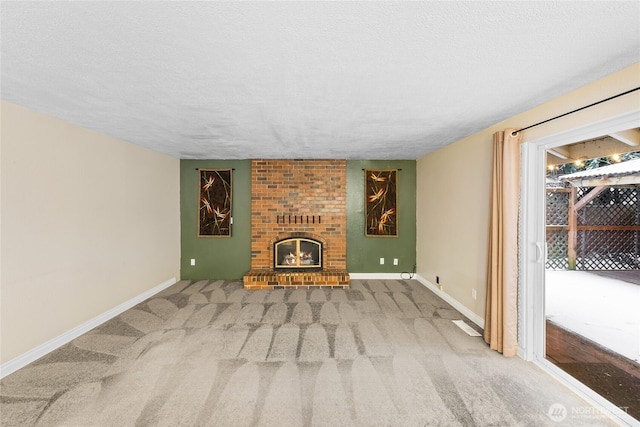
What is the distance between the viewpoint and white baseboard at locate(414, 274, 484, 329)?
3126 millimetres

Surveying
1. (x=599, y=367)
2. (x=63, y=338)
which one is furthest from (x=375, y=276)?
(x=63, y=338)

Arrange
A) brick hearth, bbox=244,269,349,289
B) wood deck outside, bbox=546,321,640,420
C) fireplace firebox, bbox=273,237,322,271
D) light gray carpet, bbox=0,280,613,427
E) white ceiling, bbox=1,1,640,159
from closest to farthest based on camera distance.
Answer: white ceiling, bbox=1,1,640,159 → light gray carpet, bbox=0,280,613,427 → wood deck outside, bbox=546,321,640,420 → brick hearth, bbox=244,269,349,289 → fireplace firebox, bbox=273,237,322,271

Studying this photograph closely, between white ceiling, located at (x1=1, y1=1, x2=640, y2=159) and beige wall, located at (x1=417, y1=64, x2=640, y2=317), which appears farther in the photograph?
beige wall, located at (x1=417, y1=64, x2=640, y2=317)

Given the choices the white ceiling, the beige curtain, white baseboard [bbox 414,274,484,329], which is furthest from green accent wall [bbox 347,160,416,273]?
the beige curtain

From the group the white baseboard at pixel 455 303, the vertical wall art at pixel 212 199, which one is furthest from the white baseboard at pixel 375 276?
the vertical wall art at pixel 212 199

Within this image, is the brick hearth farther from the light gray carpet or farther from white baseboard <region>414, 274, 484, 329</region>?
white baseboard <region>414, 274, 484, 329</region>

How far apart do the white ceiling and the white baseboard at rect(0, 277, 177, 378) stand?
225 cm

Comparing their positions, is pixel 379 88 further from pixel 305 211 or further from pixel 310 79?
pixel 305 211

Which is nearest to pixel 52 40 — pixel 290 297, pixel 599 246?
pixel 290 297

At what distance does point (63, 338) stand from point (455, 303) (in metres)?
4.69

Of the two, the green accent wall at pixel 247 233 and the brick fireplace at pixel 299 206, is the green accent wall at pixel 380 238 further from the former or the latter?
the brick fireplace at pixel 299 206

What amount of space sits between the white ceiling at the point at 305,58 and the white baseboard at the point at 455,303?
234 cm

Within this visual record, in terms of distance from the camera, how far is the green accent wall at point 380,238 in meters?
4.97

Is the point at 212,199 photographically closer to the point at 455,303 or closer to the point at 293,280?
the point at 293,280
